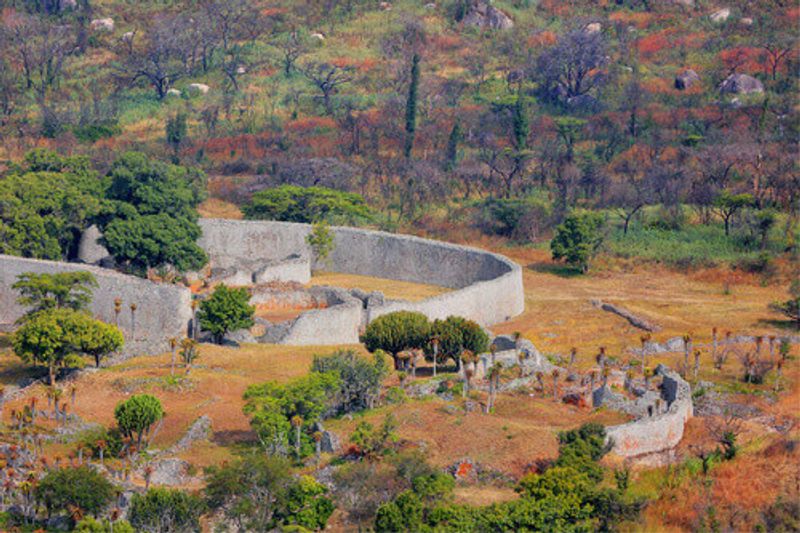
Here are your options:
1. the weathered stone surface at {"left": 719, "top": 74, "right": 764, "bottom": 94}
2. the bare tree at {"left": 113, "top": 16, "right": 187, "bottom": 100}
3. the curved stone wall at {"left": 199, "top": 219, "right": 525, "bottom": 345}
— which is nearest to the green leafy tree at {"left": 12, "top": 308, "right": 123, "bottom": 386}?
the curved stone wall at {"left": 199, "top": 219, "right": 525, "bottom": 345}

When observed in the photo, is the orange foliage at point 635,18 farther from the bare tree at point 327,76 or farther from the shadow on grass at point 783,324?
the shadow on grass at point 783,324

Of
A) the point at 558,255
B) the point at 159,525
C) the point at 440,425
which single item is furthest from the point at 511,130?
the point at 159,525

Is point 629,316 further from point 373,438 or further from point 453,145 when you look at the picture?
point 453,145

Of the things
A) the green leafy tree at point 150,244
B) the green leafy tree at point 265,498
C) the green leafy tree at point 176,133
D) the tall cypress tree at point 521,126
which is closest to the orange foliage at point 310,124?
the green leafy tree at point 176,133

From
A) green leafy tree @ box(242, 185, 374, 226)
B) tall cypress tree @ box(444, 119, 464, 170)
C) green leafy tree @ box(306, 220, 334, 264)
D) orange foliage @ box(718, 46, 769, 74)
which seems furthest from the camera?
orange foliage @ box(718, 46, 769, 74)

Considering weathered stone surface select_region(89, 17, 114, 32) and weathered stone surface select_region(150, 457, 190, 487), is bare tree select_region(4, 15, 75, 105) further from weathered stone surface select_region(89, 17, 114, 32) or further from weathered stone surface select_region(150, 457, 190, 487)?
weathered stone surface select_region(150, 457, 190, 487)

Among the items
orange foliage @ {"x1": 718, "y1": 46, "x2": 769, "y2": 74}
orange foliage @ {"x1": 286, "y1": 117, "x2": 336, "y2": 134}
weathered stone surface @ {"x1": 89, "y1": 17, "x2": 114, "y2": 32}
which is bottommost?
orange foliage @ {"x1": 286, "y1": 117, "x2": 336, "y2": 134}

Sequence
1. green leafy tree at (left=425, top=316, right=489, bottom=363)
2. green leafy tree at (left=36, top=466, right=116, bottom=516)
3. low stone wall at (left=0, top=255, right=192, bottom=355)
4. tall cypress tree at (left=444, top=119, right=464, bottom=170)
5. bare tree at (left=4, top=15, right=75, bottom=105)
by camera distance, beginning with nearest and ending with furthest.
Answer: green leafy tree at (left=36, top=466, right=116, bottom=516) < green leafy tree at (left=425, top=316, right=489, bottom=363) < low stone wall at (left=0, top=255, right=192, bottom=355) < tall cypress tree at (left=444, top=119, right=464, bottom=170) < bare tree at (left=4, top=15, right=75, bottom=105)

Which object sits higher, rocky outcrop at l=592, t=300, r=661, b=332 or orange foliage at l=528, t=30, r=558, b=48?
orange foliage at l=528, t=30, r=558, b=48
